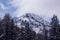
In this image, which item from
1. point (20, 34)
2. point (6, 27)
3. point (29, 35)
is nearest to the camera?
point (6, 27)

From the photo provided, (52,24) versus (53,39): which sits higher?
(52,24)

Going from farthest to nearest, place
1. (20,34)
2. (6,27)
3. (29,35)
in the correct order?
(29,35)
(20,34)
(6,27)

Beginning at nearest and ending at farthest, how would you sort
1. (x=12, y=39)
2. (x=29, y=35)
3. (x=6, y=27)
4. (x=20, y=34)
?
(x=6, y=27)
(x=12, y=39)
(x=20, y=34)
(x=29, y=35)

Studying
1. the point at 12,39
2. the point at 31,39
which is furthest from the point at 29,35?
the point at 12,39

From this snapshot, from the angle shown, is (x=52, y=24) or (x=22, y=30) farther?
(x=22, y=30)

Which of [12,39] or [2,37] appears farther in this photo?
[12,39]

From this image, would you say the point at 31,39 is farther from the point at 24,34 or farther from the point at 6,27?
the point at 6,27

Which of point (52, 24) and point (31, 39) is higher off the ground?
point (52, 24)

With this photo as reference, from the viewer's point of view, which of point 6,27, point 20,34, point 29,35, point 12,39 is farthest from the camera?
point 29,35

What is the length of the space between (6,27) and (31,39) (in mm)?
19221

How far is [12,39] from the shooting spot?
123 ft

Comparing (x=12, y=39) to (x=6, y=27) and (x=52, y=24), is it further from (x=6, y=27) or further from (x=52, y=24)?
(x=52, y=24)

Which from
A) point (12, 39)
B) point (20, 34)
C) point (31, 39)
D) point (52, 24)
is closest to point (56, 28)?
point (52, 24)

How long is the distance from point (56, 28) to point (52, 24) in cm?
145
